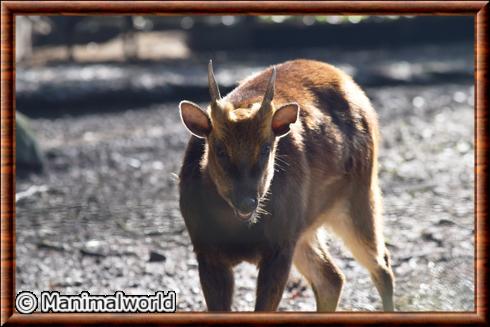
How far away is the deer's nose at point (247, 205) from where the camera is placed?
206 inches

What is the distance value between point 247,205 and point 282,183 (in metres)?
0.66

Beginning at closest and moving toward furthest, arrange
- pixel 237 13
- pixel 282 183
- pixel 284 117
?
1. pixel 237 13
2. pixel 284 117
3. pixel 282 183

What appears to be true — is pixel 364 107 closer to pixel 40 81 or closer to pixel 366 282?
pixel 366 282

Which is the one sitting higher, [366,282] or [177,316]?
[177,316]

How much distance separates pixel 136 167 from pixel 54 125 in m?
2.65

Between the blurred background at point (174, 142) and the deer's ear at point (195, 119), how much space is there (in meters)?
1.94

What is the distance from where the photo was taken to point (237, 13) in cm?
546

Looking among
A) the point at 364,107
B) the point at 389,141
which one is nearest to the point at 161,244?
the point at 364,107

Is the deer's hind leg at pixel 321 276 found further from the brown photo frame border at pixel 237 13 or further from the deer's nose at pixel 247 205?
the deer's nose at pixel 247 205

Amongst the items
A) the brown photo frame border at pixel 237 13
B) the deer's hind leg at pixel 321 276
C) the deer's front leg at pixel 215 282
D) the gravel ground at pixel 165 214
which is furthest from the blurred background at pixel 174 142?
the brown photo frame border at pixel 237 13

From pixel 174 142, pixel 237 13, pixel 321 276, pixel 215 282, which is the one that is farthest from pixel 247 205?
pixel 174 142

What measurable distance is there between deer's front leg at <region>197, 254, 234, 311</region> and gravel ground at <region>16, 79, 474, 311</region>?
135 cm

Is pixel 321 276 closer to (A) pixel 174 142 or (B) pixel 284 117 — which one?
(B) pixel 284 117

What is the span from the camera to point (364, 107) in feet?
22.7
